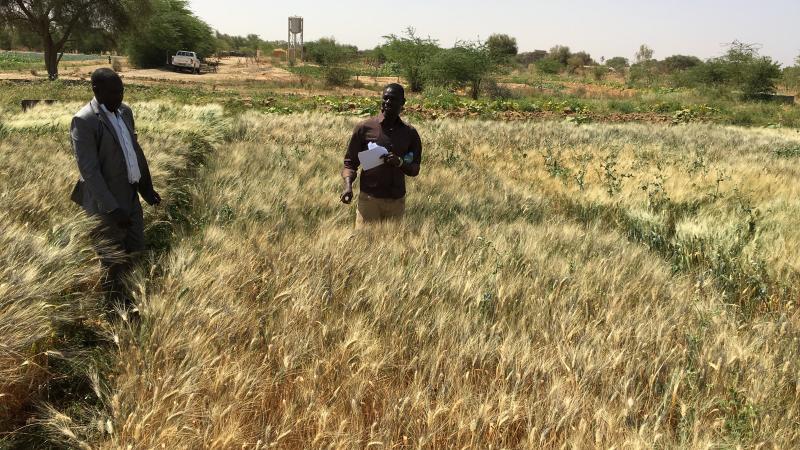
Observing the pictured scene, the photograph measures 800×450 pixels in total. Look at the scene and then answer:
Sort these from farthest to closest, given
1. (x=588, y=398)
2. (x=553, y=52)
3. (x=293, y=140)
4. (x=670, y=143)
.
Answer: (x=553, y=52)
(x=670, y=143)
(x=293, y=140)
(x=588, y=398)

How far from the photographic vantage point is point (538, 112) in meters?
25.6

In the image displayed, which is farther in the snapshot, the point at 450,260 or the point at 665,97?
the point at 665,97

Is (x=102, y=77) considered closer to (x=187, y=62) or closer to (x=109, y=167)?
(x=109, y=167)

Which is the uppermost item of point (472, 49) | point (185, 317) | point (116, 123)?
point (472, 49)

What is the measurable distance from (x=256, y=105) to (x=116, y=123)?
19743mm

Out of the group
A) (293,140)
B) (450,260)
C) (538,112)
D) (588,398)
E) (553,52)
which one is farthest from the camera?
(553,52)

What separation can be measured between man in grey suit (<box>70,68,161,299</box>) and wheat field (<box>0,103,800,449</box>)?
0.54 ft

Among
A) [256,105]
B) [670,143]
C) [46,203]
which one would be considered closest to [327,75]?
[256,105]

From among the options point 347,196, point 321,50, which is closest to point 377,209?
point 347,196

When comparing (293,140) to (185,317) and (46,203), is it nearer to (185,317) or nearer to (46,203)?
(46,203)

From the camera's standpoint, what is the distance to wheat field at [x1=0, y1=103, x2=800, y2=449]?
6.40 ft

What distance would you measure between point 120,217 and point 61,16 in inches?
1604

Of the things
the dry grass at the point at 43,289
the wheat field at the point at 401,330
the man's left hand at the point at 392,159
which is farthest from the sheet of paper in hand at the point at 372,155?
the dry grass at the point at 43,289

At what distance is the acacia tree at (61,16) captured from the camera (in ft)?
109
